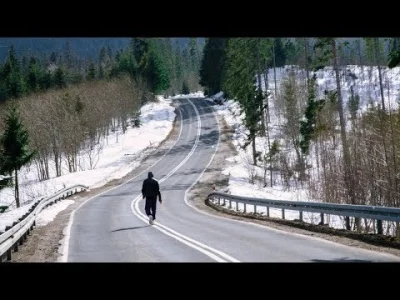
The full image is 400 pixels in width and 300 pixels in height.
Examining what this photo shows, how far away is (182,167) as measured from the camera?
56.7 m

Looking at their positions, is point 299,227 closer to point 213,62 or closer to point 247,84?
point 247,84

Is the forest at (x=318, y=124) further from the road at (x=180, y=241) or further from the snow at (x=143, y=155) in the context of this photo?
the road at (x=180, y=241)

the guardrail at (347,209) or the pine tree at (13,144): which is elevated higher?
the pine tree at (13,144)

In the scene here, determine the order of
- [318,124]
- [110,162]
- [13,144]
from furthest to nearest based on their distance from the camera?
[110,162]
[13,144]
[318,124]

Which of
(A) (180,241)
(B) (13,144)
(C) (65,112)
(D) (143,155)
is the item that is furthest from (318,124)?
(C) (65,112)

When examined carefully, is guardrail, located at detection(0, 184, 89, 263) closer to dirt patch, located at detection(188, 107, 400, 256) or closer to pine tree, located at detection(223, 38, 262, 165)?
dirt patch, located at detection(188, 107, 400, 256)

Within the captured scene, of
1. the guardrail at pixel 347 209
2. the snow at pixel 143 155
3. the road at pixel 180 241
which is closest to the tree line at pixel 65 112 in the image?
the snow at pixel 143 155

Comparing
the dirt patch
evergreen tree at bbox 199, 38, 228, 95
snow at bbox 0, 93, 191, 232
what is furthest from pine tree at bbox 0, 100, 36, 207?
evergreen tree at bbox 199, 38, 228, 95

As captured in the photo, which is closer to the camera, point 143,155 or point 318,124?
point 318,124

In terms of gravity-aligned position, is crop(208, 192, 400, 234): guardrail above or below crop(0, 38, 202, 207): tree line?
below
